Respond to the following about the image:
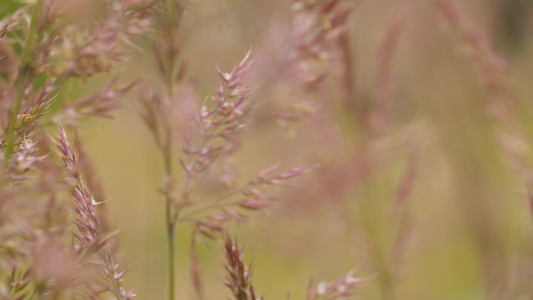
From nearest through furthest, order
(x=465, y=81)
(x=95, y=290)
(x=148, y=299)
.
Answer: (x=95, y=290) < (x=148, y=299) < (x=465, y=81)

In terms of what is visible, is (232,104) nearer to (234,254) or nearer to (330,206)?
(234,254)

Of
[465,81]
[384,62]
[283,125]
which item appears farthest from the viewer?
[465,81]

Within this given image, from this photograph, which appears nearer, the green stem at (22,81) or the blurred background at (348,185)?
the green stem at (22,81)

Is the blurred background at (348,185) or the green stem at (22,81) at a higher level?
the blurred background at (348,185)

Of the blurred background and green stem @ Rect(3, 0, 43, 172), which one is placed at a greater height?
the blurred background

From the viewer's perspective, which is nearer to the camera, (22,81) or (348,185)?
(22,81)

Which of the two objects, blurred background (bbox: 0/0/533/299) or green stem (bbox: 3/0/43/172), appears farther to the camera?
blurred background (bbox: 0/0/533/299)

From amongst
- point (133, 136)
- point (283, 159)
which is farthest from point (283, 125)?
point (133, 136)

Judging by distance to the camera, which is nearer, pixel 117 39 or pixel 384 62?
pixel 117 39
